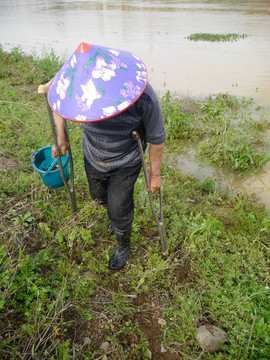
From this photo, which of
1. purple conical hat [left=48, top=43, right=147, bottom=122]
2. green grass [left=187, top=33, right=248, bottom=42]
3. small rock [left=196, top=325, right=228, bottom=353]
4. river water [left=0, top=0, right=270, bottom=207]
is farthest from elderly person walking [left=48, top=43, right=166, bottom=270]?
green grass [left=187, top=33, right=248, bottom=42]

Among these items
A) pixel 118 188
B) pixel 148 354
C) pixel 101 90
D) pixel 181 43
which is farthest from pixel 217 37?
pixel 148 354

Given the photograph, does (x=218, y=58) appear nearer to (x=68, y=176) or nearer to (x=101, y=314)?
(x=68, y=176)

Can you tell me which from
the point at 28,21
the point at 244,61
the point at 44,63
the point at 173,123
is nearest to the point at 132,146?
the point at 173,123

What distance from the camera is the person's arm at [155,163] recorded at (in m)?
1.70

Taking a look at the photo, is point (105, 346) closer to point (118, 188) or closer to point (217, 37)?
point (118, 188)

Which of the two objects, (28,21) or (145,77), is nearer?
(145,77)

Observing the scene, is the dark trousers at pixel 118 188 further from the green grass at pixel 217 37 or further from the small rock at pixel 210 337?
the green grass at pixel 217 37

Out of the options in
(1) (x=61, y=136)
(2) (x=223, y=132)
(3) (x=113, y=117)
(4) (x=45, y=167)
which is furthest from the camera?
(2) (x=223, y=132)

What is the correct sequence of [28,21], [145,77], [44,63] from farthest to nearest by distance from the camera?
[28,21] < [44,63] < [145,77]

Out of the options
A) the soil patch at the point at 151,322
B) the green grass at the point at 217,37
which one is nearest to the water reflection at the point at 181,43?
the green grass at the point at 217,37

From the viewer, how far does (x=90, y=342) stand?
169cm

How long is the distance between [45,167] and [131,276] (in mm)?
1601

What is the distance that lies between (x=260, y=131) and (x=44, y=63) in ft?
18.2

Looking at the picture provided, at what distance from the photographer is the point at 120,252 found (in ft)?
7.23
